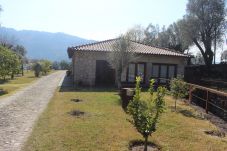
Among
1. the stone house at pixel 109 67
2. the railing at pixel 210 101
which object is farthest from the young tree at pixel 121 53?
the railing at pixel 210 101

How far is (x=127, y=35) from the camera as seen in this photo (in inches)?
900

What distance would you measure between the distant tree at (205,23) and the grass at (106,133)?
33230 millimetres

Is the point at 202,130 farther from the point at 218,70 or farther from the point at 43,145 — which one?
the point at 218,70

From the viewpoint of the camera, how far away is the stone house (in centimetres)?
2584

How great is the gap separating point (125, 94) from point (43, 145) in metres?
7.05

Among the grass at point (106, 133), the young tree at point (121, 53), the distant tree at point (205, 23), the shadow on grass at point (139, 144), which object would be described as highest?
the distant tree at point (205, 23)

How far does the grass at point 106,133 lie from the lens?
7999 mm

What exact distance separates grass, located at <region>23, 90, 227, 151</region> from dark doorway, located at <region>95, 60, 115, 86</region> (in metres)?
13.3

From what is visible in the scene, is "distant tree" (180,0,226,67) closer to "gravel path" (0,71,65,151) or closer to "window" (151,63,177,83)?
"window" (151,63,177,83)

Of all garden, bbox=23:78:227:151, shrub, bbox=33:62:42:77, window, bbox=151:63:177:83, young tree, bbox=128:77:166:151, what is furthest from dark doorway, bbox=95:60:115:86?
young tree, bbox=128:77:166:151

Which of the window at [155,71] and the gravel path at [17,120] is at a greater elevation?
the window at [155,71]

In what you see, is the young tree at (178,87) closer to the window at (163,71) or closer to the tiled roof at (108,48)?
the tiled roof at (108,48)

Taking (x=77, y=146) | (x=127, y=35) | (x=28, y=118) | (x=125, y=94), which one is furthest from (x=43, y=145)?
(x=127, y=35)

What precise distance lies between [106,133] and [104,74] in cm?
1784
